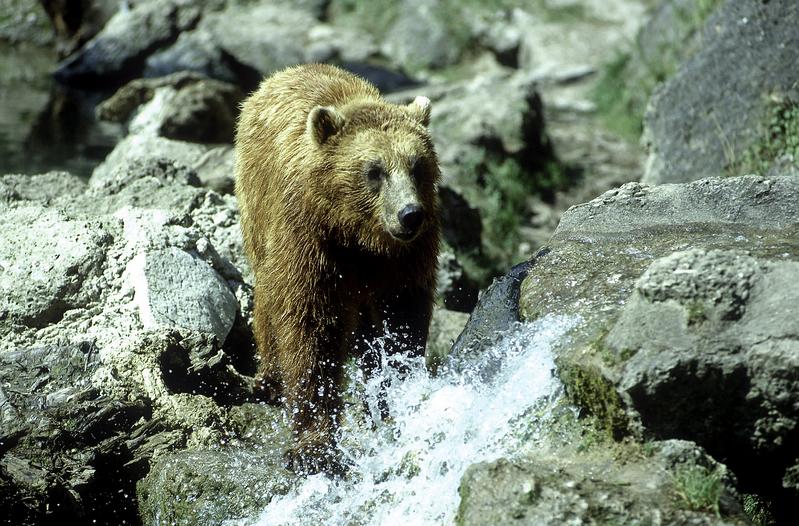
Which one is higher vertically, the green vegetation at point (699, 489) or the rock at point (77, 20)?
the green vegetation at point (699, 489)

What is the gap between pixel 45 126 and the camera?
15.5 meters

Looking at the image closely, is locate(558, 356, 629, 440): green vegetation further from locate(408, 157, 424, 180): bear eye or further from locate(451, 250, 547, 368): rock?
locate(408, 157, 424, 180): bear eye

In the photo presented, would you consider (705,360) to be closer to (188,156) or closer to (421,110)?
(421,110)

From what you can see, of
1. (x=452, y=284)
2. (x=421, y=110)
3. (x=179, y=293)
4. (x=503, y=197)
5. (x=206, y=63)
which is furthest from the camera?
(x=206, y=63)

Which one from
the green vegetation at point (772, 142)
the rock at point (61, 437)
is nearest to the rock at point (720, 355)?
the rock at point (61, 437)

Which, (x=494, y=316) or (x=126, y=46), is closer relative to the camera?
(x=494, y=316)

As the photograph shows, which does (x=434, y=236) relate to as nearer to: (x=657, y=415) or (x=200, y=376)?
(x=200, y=376)

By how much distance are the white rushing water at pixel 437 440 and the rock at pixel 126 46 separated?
582 inches

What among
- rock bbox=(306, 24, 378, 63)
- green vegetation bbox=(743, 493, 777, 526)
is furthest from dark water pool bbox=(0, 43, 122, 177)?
green vegetation bbox=(743, 493, 777, 526)

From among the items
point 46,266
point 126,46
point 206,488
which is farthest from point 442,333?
point 126,46

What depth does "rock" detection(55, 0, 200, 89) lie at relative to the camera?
18.7 m

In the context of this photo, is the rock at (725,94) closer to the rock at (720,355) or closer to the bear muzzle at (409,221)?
the bear muzzle at (409,221)

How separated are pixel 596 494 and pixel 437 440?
4.38 feet

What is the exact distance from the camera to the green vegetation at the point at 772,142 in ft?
27.6
